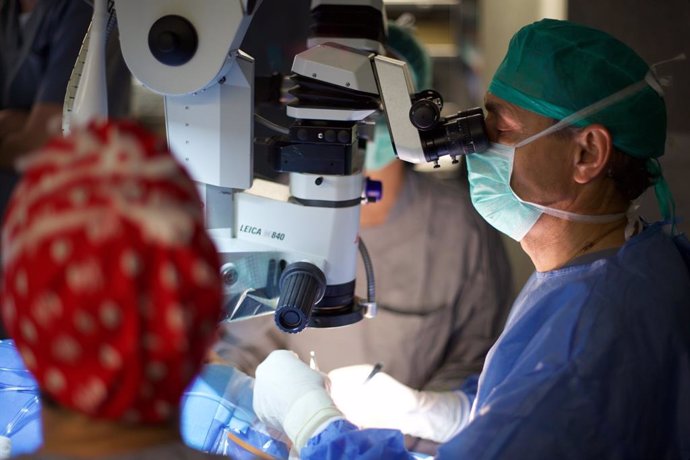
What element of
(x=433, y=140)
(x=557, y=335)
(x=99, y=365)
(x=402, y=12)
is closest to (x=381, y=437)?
(x=557, y=335)

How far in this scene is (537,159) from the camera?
1533mm

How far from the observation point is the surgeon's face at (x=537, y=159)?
1521 millimetres

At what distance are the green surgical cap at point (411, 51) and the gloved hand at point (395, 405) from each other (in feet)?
3.48

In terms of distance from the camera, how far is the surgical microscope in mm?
1272

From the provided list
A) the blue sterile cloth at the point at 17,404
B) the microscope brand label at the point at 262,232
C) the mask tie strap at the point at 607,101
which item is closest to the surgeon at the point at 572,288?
the mask tie strap at the point at 607,101

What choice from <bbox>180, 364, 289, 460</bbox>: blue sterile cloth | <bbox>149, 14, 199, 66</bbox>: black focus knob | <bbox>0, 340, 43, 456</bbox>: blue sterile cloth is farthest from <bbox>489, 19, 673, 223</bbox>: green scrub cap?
<bbox>0, 340, 43, 456</bbox>: blue sterile cloth

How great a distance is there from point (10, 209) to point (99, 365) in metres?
0.19

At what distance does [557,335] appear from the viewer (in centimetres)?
134

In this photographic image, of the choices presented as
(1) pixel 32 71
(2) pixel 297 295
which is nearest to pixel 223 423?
(2) pixel 297 295

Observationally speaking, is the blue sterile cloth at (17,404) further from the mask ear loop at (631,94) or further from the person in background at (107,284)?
the mask ear loop at (631,94)

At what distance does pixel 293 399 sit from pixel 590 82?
0.74m

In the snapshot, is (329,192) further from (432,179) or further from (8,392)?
(432,179)

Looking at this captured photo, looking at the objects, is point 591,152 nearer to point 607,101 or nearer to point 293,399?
point 607,101

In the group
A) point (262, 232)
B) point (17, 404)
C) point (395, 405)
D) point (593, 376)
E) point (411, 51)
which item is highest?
point (411, 51)
